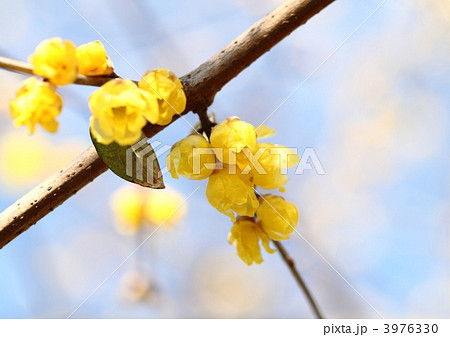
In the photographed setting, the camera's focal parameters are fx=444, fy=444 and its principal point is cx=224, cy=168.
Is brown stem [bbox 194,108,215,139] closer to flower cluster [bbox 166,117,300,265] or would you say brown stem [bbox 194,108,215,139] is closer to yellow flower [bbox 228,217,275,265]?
flower cluster [bbox 166,117,300,265]

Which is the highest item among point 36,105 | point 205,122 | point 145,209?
point 145,209

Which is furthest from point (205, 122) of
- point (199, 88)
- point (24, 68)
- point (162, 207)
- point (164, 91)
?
point (162, 207)

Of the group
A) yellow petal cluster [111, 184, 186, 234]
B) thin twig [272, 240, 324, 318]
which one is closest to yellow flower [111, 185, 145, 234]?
yellow petal cluster [111, 184, 186, 234]

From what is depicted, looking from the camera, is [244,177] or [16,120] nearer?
[16,120]

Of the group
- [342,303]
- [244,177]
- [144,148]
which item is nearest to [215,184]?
[244,177]

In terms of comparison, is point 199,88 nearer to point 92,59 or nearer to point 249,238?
point 92,59

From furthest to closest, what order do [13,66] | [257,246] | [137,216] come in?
1. [137,216]
2. [257,246]
3. [13,66]

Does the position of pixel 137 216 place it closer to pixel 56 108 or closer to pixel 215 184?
pixel 215 184
